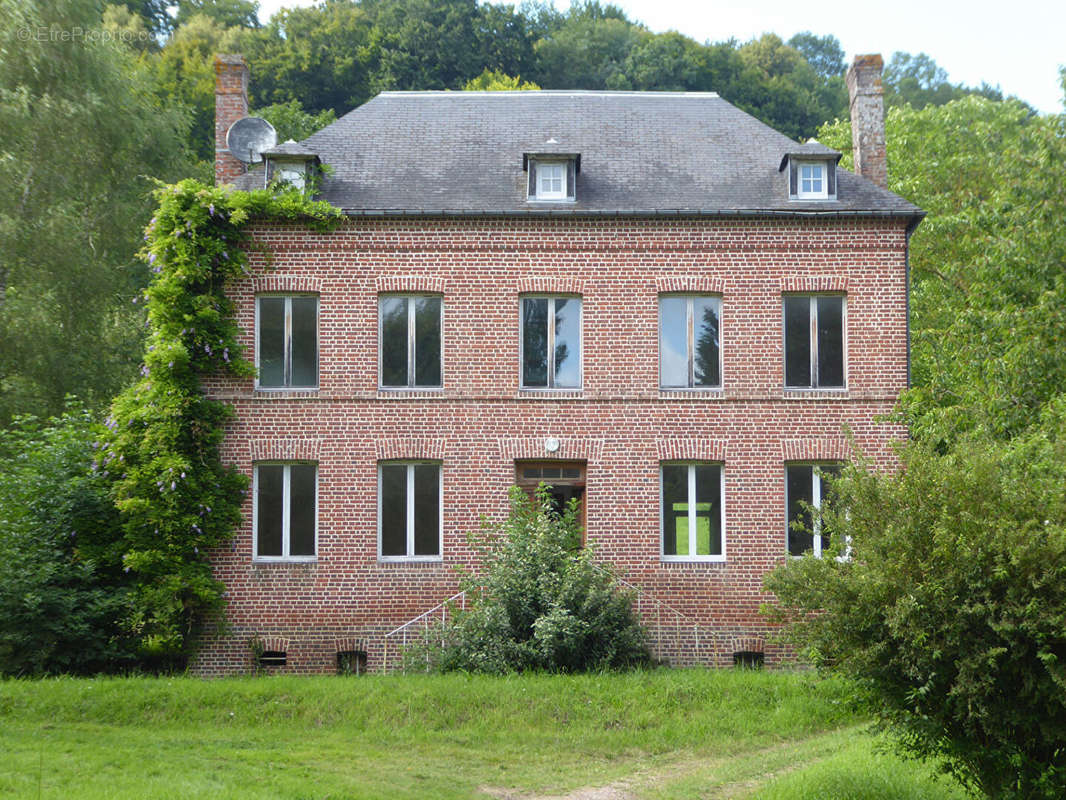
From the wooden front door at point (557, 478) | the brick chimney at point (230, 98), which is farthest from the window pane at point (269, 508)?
the brick chimney at point (230, 98)

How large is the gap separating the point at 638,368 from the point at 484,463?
3159 mm

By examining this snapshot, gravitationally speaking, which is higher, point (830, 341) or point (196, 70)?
point (196, 70)

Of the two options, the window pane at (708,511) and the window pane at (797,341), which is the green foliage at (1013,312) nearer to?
the window pane at (797,341)

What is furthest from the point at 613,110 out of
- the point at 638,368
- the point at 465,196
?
the point at 638,368

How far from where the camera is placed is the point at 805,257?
803 inches

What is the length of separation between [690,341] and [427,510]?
18.0 ft

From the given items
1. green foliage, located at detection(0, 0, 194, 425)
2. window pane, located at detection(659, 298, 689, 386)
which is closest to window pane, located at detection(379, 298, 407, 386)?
window pane, located at detection(659, 298, 689, 386)

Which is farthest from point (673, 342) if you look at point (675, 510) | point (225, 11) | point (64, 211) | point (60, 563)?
point (225, 11)

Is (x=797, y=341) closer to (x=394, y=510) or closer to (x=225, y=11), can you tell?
(x=394, y=510)

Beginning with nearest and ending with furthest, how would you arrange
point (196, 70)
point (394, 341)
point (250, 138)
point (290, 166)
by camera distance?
point (394, 341), point (290, 166), point (250, 138), point (196, 70)

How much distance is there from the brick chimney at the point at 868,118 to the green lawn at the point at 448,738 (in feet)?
33.4

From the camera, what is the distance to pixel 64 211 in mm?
25781

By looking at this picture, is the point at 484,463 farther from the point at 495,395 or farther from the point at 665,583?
the point at 665,583

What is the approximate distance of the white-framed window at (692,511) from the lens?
19.9 m
